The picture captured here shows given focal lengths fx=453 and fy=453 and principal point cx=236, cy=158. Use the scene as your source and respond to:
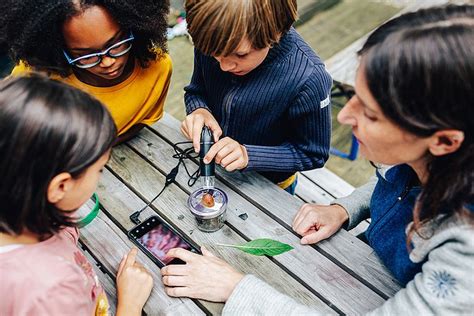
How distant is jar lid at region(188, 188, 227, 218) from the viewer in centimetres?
163

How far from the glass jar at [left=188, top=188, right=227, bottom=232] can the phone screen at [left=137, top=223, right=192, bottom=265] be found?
0.10m

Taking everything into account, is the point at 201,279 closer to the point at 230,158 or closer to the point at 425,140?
the point at 230,158

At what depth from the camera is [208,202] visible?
1.67m

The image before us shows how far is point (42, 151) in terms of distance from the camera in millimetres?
1068

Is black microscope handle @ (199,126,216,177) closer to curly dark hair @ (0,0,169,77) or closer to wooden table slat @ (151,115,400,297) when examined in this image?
wooden table slat @ (151,115,400,297)

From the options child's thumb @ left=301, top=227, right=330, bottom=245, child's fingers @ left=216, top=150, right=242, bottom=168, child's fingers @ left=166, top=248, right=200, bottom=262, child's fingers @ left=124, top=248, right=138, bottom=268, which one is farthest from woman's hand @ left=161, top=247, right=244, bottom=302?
child's fingers @ left=216, top=150, right=242, bottom=168

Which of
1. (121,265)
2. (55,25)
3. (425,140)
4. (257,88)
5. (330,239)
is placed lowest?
(330,239)

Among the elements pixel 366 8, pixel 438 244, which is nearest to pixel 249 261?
pixel 438 244

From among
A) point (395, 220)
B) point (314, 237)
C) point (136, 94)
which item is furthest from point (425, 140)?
point (136, 94)

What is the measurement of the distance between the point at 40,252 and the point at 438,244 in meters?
1.04

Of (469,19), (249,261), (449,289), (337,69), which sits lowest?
(337,69)

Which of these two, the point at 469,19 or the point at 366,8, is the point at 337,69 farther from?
the point at 366,8

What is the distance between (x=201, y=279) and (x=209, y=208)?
0.28 meters

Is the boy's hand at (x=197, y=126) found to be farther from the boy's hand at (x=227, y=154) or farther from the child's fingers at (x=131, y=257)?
the child's fingers at (x=131, y=257)
